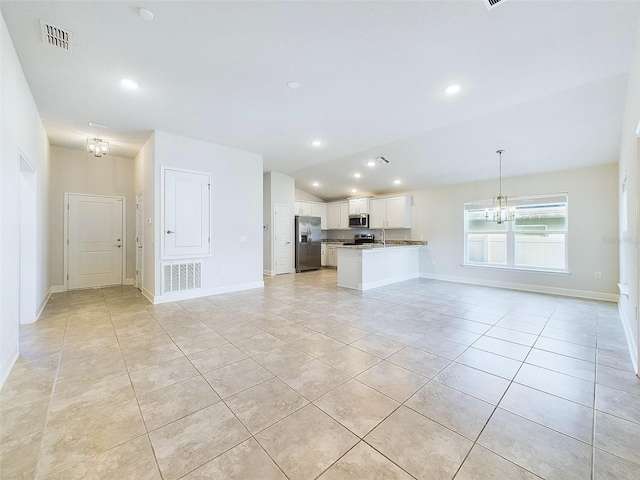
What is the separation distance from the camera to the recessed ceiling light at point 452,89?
10.3 ft

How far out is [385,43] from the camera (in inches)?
95.3

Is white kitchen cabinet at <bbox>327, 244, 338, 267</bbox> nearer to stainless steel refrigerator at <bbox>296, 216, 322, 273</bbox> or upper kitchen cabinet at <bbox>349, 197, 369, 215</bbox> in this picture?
stainless steel refrigerator at <bbox>296, 216, 322, 273</bbox>

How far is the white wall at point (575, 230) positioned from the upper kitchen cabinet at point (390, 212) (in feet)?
3.52

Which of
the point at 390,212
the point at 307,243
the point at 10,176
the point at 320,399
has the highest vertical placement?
the point at 390,212

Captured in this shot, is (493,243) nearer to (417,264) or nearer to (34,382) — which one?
(417,264)

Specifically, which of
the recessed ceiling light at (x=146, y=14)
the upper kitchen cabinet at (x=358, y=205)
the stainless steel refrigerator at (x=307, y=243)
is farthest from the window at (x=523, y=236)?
the recessed ceiling light at (x=146, y=14)

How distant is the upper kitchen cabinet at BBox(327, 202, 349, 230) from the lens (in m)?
9.17

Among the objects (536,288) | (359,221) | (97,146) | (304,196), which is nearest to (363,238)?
(359,221)

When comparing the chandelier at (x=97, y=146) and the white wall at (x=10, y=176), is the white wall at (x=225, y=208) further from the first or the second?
the white wall at (x=10, y=176)

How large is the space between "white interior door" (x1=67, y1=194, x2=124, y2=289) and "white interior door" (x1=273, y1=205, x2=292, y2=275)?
3656mm

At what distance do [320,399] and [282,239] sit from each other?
6.25 m

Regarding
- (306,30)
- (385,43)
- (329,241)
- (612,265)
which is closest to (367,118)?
(385,43)

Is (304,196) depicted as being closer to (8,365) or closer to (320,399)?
(8,365)

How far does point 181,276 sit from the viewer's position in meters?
4.79
